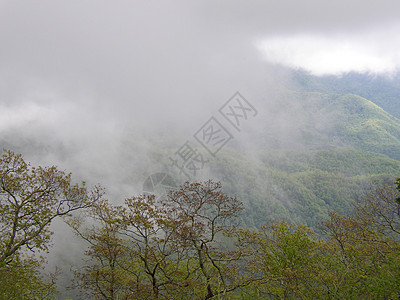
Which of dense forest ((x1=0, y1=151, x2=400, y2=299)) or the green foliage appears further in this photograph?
dense forest ((x1=0, y1=151, x2=400, y2=299))

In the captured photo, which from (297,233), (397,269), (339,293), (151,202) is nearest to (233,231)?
(151,202)

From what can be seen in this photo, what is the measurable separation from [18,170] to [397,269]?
2554cm

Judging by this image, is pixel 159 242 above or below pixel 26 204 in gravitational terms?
below

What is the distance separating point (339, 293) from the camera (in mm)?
20328

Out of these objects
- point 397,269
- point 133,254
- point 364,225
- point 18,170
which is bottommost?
point 397,269

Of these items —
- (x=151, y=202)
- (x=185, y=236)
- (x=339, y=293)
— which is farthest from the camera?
(x=339, y=293)

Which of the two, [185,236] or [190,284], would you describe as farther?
[190,284]

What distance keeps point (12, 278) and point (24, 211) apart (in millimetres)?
4741

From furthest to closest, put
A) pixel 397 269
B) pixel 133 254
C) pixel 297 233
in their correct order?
pixel 297 233
pixel 397 269
pixel 133 254

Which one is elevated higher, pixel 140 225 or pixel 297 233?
pixel 140 225

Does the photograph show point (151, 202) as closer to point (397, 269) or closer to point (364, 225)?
point (397, 269)

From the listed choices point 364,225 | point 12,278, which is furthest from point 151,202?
point 364,225

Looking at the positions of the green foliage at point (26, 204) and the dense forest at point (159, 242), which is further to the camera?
the dense forest at point (159, 242)

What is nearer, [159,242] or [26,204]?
[26,204]
